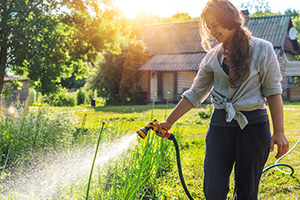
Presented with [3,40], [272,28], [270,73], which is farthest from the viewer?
[272,28]

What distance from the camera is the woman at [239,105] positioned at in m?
2.21

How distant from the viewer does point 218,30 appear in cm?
228

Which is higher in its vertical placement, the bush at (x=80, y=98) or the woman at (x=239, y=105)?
the woman at (x=239, y=105)

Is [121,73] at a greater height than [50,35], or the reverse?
[50,35]

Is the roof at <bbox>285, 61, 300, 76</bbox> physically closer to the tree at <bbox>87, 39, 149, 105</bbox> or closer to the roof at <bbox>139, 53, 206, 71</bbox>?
the roof at <bbox>139, 53, 206, 71</bbox>

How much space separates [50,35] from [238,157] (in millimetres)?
6458

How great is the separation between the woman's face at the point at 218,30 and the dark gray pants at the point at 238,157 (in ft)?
1.77

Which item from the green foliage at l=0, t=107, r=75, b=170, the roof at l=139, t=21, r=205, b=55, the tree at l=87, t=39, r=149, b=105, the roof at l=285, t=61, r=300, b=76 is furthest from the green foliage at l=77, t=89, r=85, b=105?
the green foliage at l=0, t=107, r=75, b=170

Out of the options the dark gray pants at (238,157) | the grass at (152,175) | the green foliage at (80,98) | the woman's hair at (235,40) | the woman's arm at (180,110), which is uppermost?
the woman's hair at (235,40)

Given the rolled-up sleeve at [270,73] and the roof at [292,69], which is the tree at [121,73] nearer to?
the roof at [292,69]

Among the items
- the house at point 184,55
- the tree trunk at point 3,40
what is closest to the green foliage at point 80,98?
the house at point 184,55

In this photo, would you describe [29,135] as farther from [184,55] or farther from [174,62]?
[184,55]

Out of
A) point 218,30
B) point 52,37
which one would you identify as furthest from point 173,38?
point 218,30

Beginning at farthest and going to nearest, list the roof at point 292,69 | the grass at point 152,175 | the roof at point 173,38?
the roof at point 173,38 < the roof at point 292,69 < the grass at point 152,175
